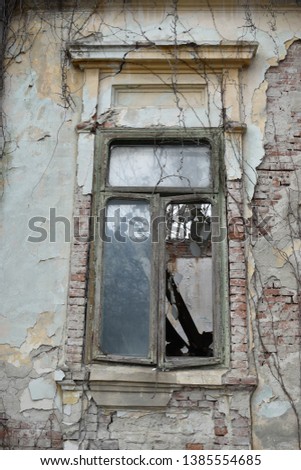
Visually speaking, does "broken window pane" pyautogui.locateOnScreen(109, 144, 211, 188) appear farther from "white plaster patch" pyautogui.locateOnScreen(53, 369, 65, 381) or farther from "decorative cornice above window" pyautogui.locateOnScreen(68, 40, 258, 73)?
"white plaster patch" pyautogui.locateOnScreen(53, 369, 65, 381)

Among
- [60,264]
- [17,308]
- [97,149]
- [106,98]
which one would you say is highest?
[106,98]

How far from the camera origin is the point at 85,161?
483cm

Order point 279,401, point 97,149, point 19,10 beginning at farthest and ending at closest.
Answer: point 19,10 → point 97,149 → point 279,401

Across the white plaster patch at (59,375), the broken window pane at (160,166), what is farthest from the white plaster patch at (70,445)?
the broken window pane at (160,166)

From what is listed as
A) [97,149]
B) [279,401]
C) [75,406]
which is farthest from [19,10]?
[279,401]

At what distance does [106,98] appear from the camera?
5012 millimetres

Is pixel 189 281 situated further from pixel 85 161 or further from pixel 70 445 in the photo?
pixel 70 445

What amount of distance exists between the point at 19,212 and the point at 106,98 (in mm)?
1198

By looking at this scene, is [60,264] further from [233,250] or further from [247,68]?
[247,68]

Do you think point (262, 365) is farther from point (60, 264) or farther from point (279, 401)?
point (60, 264)
